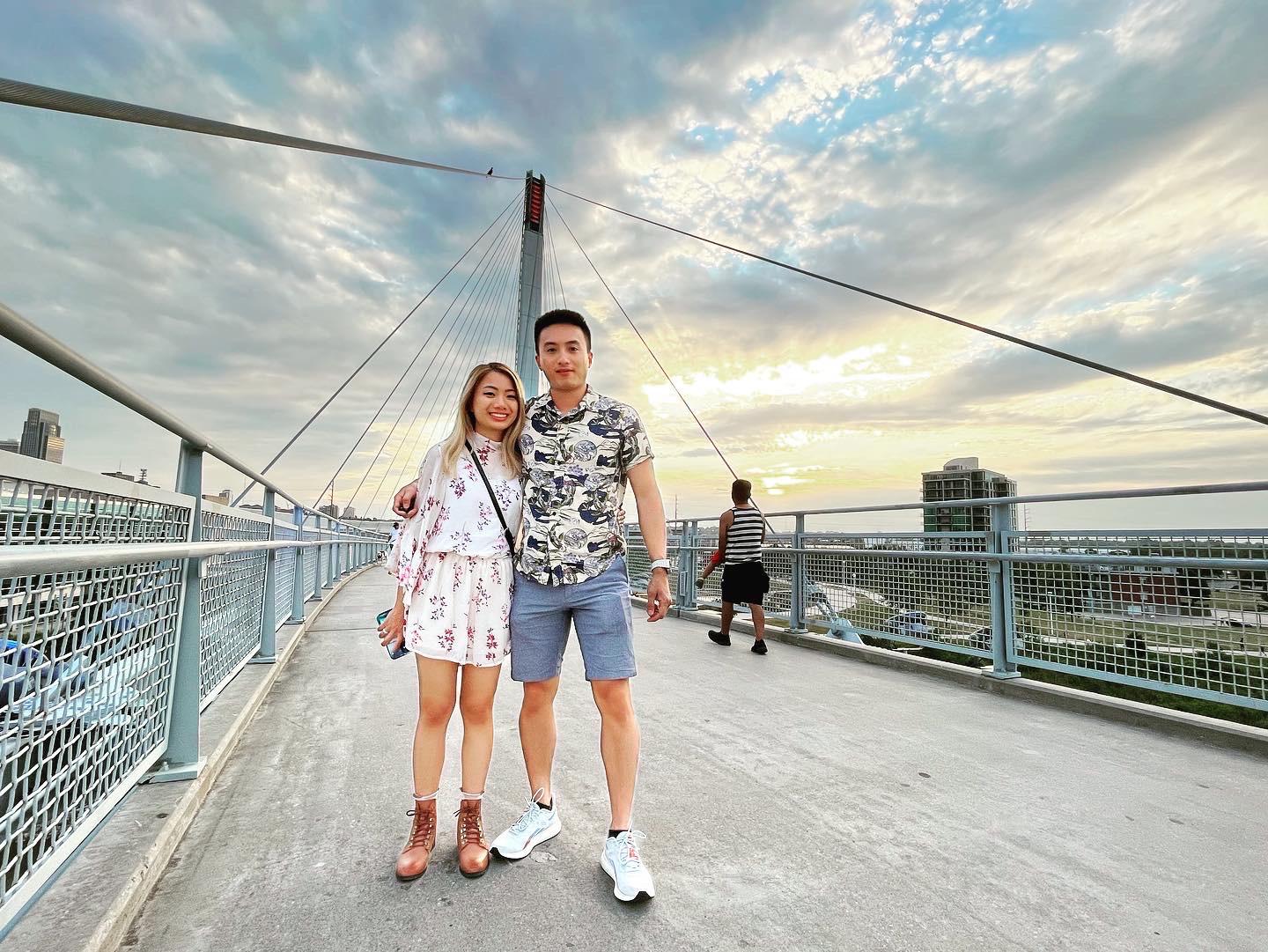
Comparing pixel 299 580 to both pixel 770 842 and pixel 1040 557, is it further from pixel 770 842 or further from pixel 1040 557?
pixel 1040 557

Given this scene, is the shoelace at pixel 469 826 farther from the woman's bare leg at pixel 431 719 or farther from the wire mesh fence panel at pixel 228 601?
the wire mesh fence panel at pixel 228 601

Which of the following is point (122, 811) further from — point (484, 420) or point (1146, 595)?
point (1146, 595)

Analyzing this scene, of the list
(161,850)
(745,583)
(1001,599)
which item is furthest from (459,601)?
(745,583)

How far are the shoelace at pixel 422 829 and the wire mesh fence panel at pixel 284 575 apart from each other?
8.87ft

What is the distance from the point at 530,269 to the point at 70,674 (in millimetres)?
12678

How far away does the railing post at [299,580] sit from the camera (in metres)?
5.13

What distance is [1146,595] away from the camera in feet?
10.6

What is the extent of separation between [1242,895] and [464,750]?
1940 millimetres

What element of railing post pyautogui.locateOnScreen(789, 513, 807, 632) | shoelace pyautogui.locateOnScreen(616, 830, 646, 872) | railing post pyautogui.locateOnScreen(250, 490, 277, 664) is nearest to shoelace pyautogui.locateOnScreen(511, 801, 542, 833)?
shoelace pyautogui.locateOnScreen(616, 830, 646, 872)

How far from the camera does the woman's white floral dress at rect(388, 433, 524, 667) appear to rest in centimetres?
171

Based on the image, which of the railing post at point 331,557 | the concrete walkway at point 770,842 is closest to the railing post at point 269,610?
the concrete walkway at point 770,842

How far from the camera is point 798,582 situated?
557cm

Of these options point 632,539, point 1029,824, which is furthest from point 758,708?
point 632,539

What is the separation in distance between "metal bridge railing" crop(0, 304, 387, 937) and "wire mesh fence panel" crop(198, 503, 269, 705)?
2cm
